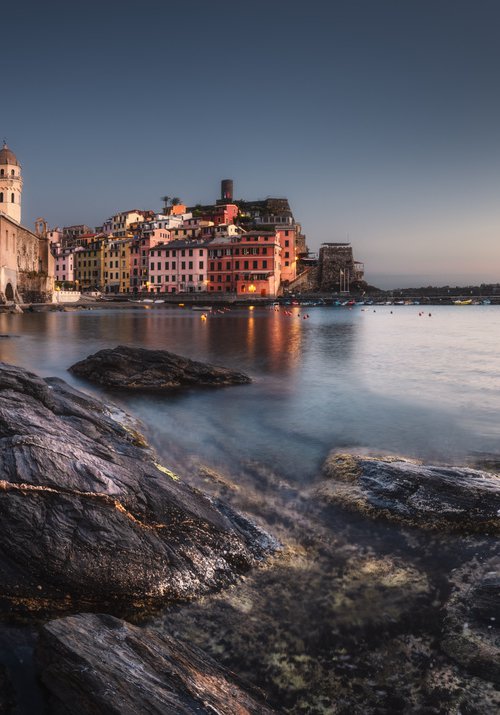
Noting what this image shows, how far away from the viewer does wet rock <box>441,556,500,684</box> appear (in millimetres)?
4000

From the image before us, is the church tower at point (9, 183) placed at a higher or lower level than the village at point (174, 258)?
higher

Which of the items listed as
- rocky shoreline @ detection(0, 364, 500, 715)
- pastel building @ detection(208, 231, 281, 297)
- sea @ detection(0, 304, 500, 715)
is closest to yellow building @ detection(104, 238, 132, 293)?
pastel building @ detection(208, 231, 281, 297)

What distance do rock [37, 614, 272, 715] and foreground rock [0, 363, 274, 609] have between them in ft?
2.62

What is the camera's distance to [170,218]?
112 meters

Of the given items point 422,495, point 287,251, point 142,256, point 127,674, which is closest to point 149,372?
point 422,495

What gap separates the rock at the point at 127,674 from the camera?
298cm

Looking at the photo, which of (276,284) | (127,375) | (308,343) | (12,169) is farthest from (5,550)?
(12,169)

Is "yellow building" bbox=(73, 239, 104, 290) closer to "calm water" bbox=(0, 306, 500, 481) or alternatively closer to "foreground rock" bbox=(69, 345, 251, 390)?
"calm water" bbox=(0, 306, 500, 481)

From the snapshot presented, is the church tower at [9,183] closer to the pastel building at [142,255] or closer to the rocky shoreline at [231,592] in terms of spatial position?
the pastel building at [142,255]

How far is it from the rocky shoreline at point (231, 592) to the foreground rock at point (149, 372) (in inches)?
347

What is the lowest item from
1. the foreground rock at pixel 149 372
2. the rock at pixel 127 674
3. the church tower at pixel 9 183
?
the rock at pixel 127 674

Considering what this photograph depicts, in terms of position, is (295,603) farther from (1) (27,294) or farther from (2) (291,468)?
(1) (27,294)

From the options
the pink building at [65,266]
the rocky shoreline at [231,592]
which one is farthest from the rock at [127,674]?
the pink building at [65,266]

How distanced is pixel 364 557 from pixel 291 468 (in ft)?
10.8
